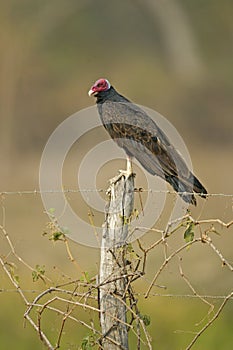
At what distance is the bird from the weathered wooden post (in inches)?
31.7

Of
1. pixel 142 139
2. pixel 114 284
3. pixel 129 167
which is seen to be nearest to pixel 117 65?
pixel 142 139

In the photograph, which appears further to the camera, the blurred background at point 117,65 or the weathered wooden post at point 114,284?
the blurred background at point 117,65

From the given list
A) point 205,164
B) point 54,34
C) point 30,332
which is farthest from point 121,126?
point 54,34

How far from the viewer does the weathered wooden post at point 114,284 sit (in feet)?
10.3

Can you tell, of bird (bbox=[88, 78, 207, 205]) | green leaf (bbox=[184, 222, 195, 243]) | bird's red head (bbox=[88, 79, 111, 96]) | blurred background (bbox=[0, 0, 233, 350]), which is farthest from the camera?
blurred background (bbox=[0, 0, 233, 350])

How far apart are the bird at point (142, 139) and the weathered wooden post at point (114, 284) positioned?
2.64 feet

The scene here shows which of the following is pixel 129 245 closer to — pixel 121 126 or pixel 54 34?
pixel 121 126

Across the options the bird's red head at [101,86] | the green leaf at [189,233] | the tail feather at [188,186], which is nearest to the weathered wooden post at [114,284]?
the green leaf at [189,233]

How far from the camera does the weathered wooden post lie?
315 centimetres

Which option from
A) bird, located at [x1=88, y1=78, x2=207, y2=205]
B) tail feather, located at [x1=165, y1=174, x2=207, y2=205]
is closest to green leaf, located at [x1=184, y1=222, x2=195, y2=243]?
tail feather, located at [x1=165, y1=174, x2=207, y2=205]

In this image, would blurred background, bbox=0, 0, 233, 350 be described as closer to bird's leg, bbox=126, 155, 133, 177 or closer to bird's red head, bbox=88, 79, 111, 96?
bird's red head, bbox=88, 79, 111, 96

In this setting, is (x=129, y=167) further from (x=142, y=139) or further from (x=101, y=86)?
(x=101, y=86)

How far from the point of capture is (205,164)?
11891 millimetres

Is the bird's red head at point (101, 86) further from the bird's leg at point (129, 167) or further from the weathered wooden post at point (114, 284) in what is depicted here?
the weathered wooden post at point (114, 284)
